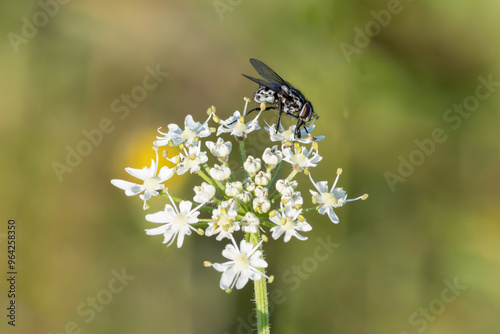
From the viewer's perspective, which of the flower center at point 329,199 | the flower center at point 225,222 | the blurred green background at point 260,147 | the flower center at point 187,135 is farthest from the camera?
the blurred green background at point 260,147

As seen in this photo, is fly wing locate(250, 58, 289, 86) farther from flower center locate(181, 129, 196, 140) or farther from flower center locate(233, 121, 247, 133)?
flower center locate(181, 129, 196, 140)

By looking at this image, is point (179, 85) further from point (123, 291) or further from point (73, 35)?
point (123, 291)

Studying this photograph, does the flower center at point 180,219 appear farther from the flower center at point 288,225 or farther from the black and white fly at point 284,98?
the black and white fly at point 284,98

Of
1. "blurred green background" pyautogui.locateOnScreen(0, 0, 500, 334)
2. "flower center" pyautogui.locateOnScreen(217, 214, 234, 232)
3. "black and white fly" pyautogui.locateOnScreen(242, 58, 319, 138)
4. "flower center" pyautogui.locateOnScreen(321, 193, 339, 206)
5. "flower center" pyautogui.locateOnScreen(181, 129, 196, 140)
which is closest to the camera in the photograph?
"flower center" pyautogui.locateOnScreen(217, 214, 234, 232)

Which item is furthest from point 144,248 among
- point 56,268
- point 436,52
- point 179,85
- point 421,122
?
point 436,52

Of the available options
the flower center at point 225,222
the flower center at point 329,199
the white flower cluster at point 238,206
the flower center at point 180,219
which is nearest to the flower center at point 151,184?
the white flower cluster at point 238,206

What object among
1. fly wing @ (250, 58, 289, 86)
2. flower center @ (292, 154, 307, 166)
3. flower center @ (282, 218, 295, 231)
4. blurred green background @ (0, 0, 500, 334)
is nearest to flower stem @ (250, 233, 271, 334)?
flower center @ (282, 218, 295, 231)
